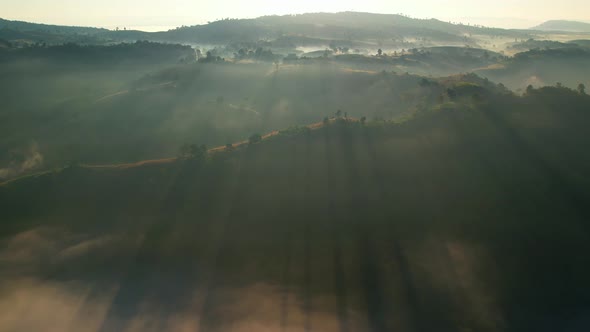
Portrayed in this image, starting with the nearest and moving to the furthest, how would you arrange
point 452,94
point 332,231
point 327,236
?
1. point 327,236
2. point 332,231
3. point 452,94

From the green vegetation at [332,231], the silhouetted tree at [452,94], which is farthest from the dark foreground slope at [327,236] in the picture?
the silhouetted tree at [452,94]

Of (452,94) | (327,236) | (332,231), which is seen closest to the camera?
(327,236)

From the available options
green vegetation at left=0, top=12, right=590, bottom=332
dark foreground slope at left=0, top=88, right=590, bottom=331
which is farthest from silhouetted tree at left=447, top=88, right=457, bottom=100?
dark foreground slope at left=0, top=88, right=590, bottom=331

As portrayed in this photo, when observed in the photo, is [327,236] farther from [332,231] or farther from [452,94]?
[452,94]

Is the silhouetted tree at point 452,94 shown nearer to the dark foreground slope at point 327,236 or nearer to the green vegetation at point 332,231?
the green vegetation at point 332,231

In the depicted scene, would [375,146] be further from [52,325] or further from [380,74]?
[380,74]

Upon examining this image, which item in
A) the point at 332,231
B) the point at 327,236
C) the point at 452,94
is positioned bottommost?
the point at 327,236

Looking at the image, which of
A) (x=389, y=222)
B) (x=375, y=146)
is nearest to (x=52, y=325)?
(x=389, y=222)

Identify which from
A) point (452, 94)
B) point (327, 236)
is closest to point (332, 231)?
point (327, 236)
